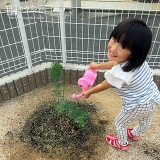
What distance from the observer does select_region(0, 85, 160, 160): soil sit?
2021 millimetres

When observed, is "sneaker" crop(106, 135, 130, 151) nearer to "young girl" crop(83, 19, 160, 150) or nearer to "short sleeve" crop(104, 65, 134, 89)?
"young girl" crop(83, 19, 160, 150)

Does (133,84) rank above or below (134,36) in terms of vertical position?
below

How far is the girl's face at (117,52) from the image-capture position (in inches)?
54.0

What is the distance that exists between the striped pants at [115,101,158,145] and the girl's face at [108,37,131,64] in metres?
0.42

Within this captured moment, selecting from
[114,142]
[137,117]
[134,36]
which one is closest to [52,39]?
[114,142]

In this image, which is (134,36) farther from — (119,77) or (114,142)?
(114,142)

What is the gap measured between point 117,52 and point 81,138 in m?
1.08

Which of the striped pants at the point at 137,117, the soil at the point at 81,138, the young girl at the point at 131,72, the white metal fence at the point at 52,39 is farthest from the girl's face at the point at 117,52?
the soil at the point at 81,138

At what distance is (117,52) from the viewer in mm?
1395

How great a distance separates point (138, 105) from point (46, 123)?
105 centimetres

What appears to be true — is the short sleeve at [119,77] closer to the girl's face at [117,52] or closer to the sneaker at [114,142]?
the girl's face at [117,52]

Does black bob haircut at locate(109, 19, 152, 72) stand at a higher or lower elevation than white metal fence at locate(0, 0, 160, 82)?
higher

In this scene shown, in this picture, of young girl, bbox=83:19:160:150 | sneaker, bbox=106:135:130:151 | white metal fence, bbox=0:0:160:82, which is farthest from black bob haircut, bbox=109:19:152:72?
sneaker, bbox=106:135:130:151

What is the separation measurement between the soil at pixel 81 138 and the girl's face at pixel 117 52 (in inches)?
39.6
